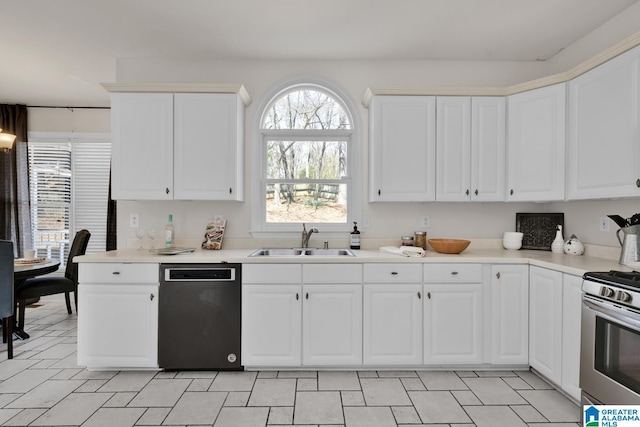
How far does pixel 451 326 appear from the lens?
2.58 metres

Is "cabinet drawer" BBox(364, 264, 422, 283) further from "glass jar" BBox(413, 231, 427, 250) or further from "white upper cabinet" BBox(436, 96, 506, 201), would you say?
"white upper cabinet" BBox(436, 96, 506, 201)

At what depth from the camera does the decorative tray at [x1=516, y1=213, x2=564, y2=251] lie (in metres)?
3.04

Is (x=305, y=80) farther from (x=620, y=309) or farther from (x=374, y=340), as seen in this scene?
(x=620, y=309)

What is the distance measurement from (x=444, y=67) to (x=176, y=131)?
2.55 m

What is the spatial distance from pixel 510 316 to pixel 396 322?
864 millimetres

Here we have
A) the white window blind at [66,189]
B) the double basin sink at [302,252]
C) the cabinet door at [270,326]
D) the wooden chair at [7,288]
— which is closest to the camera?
the cabinet door at [270,326]

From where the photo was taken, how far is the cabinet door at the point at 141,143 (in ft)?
9.34

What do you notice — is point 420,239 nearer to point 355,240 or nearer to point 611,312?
point 355,240

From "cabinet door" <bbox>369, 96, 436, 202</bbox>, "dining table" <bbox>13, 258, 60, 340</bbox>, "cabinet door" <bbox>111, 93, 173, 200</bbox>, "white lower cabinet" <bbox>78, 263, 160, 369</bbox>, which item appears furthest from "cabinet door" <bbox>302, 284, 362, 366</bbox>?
"dining table" <bbox>13, 258, 60, 340</bbox>

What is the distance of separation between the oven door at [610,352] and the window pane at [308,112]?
2.40 m

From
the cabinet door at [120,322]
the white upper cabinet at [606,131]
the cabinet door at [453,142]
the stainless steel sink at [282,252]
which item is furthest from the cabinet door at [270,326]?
the white upper cabinet at [606,131]

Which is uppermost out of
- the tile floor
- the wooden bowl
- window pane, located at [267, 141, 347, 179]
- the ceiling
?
the ceiling

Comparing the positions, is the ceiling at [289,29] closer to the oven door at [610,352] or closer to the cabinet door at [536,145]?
the cabinet door at [536,145]

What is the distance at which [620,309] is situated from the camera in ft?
5.56
